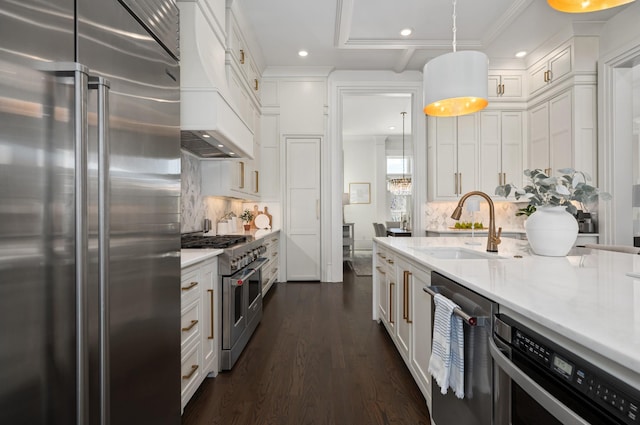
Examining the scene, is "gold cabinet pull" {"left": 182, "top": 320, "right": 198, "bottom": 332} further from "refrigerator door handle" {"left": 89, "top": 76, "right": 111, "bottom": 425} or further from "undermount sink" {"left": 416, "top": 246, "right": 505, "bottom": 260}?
"undermount sink" {"left": 416, "top": 246, "right": 505, "bottom": 260}

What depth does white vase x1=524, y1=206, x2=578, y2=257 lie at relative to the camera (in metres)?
1.72

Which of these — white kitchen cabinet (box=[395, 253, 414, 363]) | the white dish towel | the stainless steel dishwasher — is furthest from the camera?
white kitchen cabinet (box=[395, 253, 414, 363])

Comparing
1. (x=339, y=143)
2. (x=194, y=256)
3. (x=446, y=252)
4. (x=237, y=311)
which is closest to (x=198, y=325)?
(x=194, y=256)

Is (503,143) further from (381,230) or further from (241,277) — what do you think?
(241,277)

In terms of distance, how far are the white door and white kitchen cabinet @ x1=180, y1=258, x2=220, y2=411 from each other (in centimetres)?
299

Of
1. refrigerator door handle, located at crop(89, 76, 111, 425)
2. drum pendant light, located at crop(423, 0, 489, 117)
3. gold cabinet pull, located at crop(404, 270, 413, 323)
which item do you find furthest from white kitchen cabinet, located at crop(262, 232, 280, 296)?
refrigerator door handle, located at crop(89, 76, 111, 425)

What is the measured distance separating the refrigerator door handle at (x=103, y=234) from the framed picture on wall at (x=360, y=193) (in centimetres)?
907

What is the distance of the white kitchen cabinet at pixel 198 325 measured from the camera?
5.89 feet

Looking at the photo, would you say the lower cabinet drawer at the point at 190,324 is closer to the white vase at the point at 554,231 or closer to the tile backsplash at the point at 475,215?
the white vase at the point at 554,231

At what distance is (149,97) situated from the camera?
1.20 meters

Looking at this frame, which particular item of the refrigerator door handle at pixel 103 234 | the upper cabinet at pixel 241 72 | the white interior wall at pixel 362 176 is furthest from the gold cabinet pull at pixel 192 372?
the white interior wall at pixel 362 176

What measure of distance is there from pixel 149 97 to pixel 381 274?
2.51 meters

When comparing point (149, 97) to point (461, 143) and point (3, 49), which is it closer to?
point (3, 49)

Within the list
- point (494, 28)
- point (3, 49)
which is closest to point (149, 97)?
point (3, 49)
